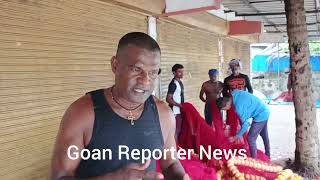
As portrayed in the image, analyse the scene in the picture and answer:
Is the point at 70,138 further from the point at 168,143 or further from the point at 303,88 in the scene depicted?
the point at 303,88

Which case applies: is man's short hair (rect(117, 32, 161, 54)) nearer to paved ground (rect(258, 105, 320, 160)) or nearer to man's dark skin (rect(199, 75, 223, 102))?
man's dark skin (rect(199, 75, 223, 102))

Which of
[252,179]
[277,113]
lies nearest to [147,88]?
[252,179]

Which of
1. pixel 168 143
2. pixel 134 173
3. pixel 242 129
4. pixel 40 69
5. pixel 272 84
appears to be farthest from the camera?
pixel 272 84

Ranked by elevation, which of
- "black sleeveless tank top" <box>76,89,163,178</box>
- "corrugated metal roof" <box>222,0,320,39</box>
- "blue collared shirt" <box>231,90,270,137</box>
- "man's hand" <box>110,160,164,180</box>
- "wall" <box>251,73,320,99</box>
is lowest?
"wall" <box>251,73,320,99</box>

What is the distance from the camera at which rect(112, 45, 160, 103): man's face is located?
1749 mm

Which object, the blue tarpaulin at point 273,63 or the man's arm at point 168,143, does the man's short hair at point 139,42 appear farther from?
the blue tarpaulin at point 273,63

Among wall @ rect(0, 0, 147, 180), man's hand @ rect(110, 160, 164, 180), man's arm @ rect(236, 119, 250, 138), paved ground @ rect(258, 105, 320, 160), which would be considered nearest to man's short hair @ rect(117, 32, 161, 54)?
man's hand @ rect(110, 160, 164, 180)

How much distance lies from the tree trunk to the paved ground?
985 millimetres

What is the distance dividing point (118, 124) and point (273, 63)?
1837 centimetres

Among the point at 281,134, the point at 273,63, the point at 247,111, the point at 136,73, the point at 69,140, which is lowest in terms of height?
the point at 281,134

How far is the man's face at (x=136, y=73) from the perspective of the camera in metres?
1.75

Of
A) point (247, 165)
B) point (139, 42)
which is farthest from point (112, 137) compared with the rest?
point (247, 165)

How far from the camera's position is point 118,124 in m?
1.74

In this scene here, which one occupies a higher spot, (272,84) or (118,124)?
(118,124)
